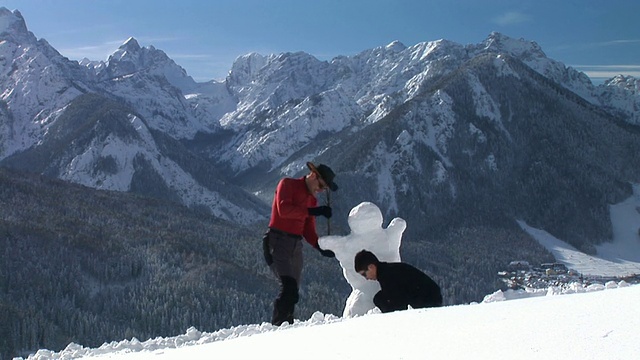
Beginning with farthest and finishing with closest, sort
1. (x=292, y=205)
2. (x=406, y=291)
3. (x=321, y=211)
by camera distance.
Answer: (x=292, y=205) < (x=321, y=211) < (x=406, y=291)

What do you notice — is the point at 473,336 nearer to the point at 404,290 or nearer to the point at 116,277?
the point at 404,290

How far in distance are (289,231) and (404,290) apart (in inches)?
110

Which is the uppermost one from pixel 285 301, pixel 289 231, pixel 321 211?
pixel 321 211

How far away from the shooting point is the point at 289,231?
12953 millimetres

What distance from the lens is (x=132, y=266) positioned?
4892 inches

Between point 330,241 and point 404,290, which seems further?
point 330,241

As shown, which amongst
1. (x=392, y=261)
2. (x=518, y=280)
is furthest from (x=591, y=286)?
(x=518, y=280)

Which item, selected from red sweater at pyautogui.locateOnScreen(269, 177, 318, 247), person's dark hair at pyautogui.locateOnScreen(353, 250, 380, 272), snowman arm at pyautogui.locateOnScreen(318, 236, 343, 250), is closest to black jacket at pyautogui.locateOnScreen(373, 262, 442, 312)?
person's dark hair at pyautogui.locateOnScreen(353, 250, 380, 272)

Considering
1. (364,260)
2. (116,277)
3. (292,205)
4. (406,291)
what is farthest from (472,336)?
(116,277)

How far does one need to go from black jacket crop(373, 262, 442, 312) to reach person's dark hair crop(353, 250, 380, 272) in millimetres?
615

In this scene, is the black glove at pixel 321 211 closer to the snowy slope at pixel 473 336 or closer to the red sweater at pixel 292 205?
the red sweater at pixel 292 205

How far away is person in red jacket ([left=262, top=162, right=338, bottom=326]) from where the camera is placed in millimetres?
12773

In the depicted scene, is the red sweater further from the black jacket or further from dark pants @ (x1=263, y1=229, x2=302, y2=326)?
the black jacket

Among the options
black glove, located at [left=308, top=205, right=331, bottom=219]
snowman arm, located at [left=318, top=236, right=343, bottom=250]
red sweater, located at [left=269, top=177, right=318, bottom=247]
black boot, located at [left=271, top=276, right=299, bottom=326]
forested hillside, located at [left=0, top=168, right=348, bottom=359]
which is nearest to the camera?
black glove, located at [left=308, top=205, right=331, bottom=219]
